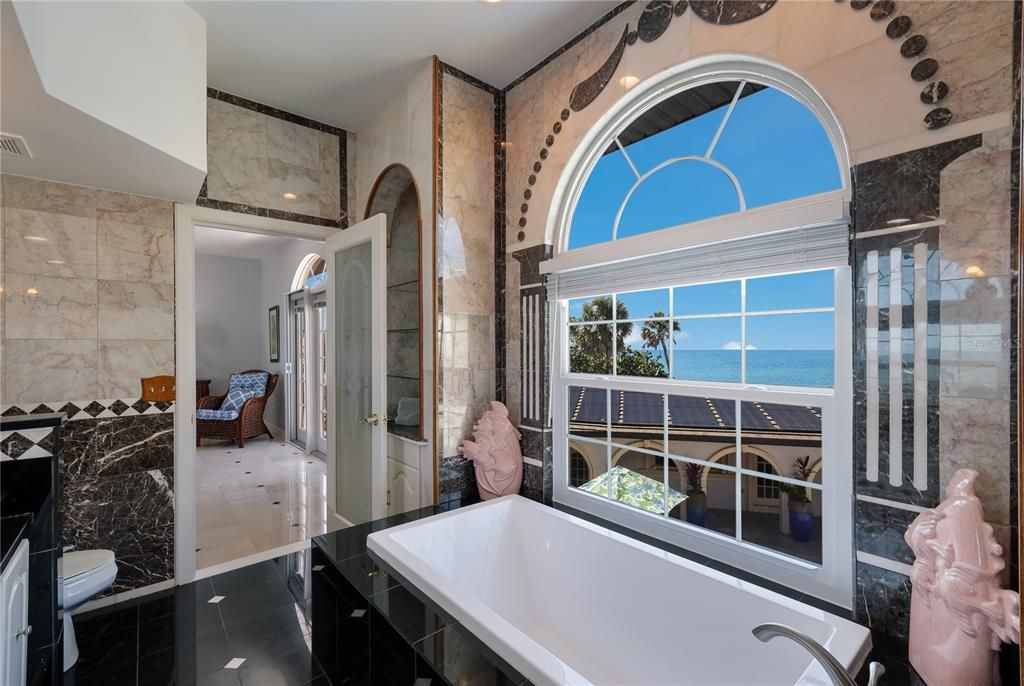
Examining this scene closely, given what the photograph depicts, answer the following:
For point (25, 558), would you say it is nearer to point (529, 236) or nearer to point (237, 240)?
point (529, 236)

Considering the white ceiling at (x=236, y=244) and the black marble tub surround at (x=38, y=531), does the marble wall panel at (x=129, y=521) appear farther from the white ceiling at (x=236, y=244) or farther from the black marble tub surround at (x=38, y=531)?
the white ceiling at (x=236, y=244)

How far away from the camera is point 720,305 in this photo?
183 centimetres

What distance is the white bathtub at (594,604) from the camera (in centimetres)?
131

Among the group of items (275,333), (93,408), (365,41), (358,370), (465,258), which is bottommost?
(93,408)

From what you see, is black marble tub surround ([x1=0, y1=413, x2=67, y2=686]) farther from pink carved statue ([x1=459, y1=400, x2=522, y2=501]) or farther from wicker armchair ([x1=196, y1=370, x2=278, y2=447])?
wicker armchair ([x1=196, y1=370, x2=278, y2=447])

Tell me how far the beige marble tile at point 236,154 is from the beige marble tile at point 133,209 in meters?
0.26

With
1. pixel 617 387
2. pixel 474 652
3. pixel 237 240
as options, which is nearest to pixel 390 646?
pixel 474 652

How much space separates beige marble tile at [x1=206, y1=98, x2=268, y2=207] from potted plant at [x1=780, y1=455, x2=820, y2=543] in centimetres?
315

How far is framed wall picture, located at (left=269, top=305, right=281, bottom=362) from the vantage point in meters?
6.72

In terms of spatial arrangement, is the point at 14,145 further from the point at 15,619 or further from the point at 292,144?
the point at 15,619

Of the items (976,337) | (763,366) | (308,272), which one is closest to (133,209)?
(763,366)

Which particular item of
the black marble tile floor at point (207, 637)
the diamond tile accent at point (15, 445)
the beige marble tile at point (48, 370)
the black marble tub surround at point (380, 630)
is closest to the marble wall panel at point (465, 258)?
the black marble tub surround at point (380, 630)

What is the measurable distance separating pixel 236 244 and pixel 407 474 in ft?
17.8

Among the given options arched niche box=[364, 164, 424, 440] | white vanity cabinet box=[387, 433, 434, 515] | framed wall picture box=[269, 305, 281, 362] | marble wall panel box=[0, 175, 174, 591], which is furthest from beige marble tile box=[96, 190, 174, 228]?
framed wall picture box=[269, 305, 281, 362]
